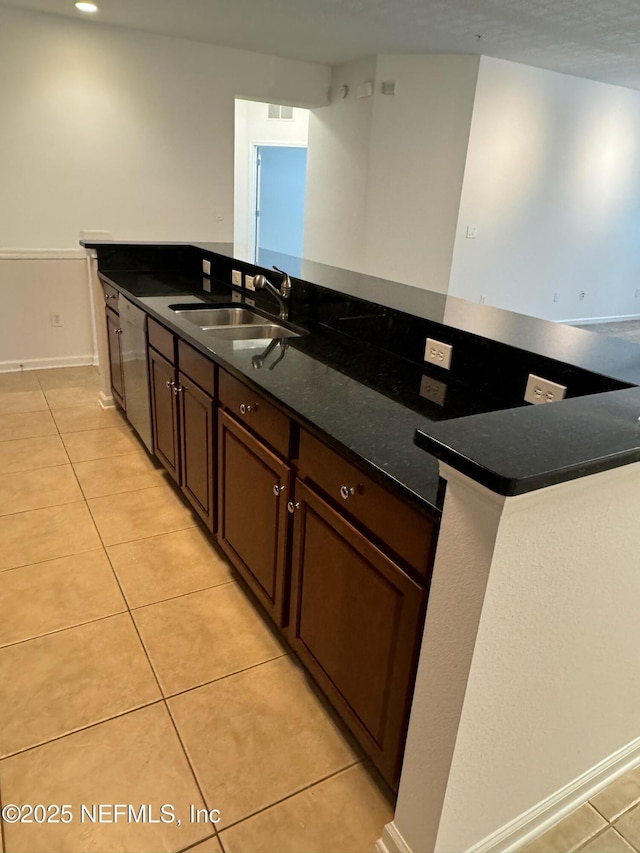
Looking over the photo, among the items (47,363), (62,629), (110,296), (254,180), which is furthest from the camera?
(254,180)

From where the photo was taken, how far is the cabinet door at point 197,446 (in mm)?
2166

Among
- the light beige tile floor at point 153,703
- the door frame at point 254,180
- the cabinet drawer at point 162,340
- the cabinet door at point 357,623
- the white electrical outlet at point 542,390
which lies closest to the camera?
the cabinet door at point 357,623

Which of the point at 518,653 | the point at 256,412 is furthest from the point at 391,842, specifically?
the point at 256,412

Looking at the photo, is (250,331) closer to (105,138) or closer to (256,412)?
(256,412)

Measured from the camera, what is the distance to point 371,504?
125 centimetres

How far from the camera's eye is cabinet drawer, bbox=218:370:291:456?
5.24 feet

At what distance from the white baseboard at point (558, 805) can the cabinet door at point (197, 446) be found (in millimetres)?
1359

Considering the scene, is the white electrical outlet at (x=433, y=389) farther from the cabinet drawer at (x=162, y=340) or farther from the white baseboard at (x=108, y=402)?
the white baseboard at (x=108, y=402)

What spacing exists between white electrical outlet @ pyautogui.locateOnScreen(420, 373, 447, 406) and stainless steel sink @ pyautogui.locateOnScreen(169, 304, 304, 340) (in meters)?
0.70

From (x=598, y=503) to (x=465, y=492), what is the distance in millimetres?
278

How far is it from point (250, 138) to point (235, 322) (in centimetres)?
584

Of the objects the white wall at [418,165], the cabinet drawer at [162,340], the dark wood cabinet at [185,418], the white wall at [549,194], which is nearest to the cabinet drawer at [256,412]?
the dark wood cabinet at [185,418]

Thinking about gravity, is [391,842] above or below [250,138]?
below

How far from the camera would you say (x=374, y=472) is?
3.91ft
